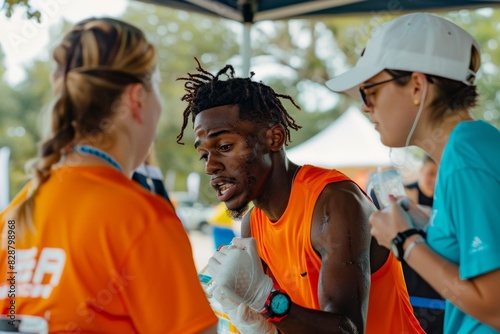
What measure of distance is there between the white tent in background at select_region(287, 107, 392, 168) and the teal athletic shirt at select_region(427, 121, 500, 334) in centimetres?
917

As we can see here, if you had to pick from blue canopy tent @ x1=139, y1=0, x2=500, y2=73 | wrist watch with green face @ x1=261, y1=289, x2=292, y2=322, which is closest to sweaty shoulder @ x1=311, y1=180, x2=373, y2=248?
wrist watch with green face @ x1=261, y1=289, x2=292, y2=322

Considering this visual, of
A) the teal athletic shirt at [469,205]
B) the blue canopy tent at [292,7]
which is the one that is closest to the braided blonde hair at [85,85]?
the teal athletic shirt at [469,205]

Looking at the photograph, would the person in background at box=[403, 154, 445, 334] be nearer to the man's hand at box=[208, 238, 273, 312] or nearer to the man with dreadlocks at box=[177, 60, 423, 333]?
the man with dreadlocks at box=[177, 60, 423, 333]

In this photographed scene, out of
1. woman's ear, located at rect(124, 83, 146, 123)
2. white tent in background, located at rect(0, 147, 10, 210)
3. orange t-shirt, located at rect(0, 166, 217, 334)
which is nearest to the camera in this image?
orange t-shirt, located at rect(0, 166, 217, 334)

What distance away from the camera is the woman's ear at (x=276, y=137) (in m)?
2.74

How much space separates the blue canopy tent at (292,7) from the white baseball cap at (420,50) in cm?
272

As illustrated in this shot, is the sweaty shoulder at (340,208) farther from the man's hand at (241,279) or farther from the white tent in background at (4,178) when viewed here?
the white tent in background at (4,178)

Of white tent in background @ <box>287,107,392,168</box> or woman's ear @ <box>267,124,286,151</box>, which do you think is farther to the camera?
white tent in background @ <box>287,107,392,168</box>

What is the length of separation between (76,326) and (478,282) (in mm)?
994

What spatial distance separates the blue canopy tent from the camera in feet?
15.7

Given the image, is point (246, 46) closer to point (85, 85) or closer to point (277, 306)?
point (277, 306)

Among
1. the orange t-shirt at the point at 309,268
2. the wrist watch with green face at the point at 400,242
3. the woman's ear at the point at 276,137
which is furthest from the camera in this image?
the woman's ear at the point at 276,137

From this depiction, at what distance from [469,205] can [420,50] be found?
1.70ft

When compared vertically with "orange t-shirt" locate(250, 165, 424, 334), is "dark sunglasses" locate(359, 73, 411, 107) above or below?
above
